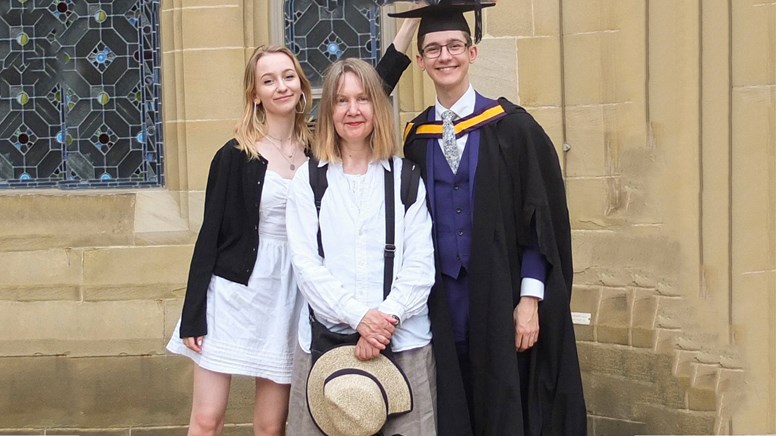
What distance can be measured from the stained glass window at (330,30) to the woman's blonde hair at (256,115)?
1800mm

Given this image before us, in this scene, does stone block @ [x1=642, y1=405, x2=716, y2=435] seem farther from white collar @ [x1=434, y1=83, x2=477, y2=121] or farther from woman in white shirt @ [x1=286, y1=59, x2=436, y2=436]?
white collar @ [x1=434, y1=83, x2=477, y2=121]

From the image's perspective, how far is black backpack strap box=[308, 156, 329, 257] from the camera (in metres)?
3.55

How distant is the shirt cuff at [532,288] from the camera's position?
145 inches

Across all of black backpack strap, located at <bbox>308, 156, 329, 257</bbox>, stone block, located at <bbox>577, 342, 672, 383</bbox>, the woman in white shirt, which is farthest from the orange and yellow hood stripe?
stone block, located at <bbox>577, 342, 672, 383</bbox>

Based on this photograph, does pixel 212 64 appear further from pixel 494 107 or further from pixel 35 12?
pixel 494 107

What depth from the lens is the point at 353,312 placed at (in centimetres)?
345

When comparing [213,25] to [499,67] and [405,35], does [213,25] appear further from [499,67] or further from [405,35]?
[405,35]

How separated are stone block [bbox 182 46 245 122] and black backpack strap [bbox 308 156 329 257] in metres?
2.08

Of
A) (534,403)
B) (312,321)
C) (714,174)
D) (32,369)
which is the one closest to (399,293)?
(312,321)

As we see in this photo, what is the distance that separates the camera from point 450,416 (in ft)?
11.9

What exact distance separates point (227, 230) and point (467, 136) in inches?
34.8

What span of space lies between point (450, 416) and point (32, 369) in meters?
2.93

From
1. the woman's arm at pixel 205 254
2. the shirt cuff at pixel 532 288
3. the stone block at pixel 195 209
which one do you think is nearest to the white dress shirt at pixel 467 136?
the shirt cuff at pixel 532 288

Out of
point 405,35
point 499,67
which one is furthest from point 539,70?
point 405,35
